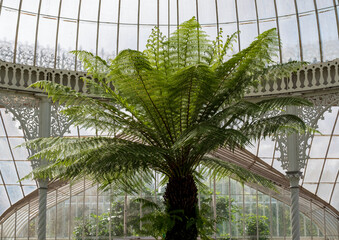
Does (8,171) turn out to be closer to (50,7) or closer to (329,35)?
(50,7)

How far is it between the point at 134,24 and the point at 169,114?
6838 millimetres

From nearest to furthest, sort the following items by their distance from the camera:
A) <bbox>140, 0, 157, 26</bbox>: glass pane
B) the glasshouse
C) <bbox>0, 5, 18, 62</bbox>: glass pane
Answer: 1. the glasshouse
2. <bbox>0, 5, 18, 62</bbox>: glass pane
3. <bbox>140, 0, 157, 26</bbox>: glass pane

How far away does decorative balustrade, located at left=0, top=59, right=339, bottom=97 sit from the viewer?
11.8 meters

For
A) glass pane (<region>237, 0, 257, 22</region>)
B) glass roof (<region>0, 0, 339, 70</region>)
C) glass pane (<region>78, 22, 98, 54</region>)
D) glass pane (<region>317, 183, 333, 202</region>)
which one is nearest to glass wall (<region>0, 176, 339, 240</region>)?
glass pane (<region>317, 183, 333, 202</region>)

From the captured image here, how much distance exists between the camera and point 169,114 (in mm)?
8508

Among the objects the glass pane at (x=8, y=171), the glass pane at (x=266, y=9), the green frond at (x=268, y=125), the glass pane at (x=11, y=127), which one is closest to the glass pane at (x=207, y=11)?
the glass pane at (x=266, y=9)

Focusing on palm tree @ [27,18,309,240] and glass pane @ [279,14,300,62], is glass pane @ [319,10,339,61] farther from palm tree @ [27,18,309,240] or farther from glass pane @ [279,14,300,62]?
palm tree @ [27,18,309,240]

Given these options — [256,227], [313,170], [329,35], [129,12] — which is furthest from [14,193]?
[329,35]

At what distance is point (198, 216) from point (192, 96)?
202 centimetres

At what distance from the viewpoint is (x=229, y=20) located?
1450 centimetres

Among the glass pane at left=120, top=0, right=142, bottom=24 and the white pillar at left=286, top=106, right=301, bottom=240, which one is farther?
the glass pane at left=120, top=0, right=142, bottom=24

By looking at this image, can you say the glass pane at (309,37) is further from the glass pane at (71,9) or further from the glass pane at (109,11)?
the glass pane at (71,9)

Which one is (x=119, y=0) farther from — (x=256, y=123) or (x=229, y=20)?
(x=256, y=123)

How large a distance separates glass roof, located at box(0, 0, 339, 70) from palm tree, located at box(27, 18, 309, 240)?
495cm
